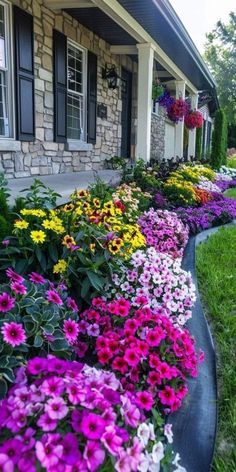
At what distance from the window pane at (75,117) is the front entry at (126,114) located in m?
2.12

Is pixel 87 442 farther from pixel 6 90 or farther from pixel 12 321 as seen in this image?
pixel 6 90

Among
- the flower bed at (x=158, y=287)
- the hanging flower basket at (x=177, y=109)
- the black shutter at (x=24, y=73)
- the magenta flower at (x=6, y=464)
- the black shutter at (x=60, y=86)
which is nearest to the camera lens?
the magenta flower at (x=6, y=464)

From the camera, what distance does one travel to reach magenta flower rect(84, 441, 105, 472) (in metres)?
1.08

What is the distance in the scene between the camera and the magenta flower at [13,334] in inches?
57.0

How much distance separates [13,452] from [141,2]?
5126mm

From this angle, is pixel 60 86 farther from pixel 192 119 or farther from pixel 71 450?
pixel 71 450

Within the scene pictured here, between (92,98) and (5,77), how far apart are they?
2.37 m

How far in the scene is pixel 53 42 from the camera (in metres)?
5.75

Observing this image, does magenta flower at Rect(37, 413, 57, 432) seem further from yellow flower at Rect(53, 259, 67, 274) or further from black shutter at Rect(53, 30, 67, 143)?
black shutter at Rect(53, 30, 67, 143)

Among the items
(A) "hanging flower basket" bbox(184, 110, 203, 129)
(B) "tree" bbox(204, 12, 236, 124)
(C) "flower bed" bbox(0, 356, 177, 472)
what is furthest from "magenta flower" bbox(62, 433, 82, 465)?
(B) "tree" bbox(204, 12, 236, 124)

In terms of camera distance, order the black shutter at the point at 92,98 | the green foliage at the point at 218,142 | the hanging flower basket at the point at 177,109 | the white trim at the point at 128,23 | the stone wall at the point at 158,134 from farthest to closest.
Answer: the green foliage at the point at 218,142
the stone wall at the point at 158,134
the hanging flower basket at the point at 177,109
the black shutter at the point at 92,98
the white trim at the point at 128,23

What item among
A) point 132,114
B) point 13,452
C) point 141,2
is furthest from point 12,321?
point 132,114

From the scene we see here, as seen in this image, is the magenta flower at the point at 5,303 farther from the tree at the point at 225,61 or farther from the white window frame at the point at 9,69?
the tree at the point at 225,61

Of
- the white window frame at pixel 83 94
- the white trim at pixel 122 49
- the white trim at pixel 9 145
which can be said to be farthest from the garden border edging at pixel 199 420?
the white trim at pixel 122 49
